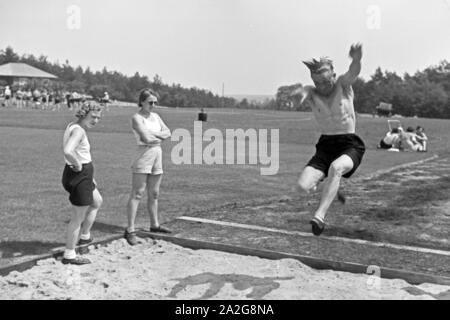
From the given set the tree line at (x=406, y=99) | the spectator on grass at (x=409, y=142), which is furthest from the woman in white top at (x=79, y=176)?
the tree line at (x=406, y=99)

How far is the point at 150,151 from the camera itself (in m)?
6.88

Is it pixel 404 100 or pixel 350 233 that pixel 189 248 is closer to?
pixel 350 233

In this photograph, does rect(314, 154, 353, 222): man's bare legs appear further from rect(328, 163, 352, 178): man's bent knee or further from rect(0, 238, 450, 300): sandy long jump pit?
rect(0, 238, 450, 300): sandy long jump pit

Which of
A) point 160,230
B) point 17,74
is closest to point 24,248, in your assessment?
point 160,230

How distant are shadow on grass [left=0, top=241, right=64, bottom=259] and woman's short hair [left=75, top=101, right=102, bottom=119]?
1565mm

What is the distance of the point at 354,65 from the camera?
6238 millimetres

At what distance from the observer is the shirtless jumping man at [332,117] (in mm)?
6250

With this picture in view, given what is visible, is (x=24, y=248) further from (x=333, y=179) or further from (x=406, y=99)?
(x=406, y=99)

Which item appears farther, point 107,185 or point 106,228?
point 107,185

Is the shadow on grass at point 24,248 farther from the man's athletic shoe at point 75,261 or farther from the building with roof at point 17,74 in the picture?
the building with roof at point 17,74

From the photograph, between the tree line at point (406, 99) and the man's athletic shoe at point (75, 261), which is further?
the tree line at point (406, 99)

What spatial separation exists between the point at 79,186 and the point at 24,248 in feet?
3.68
